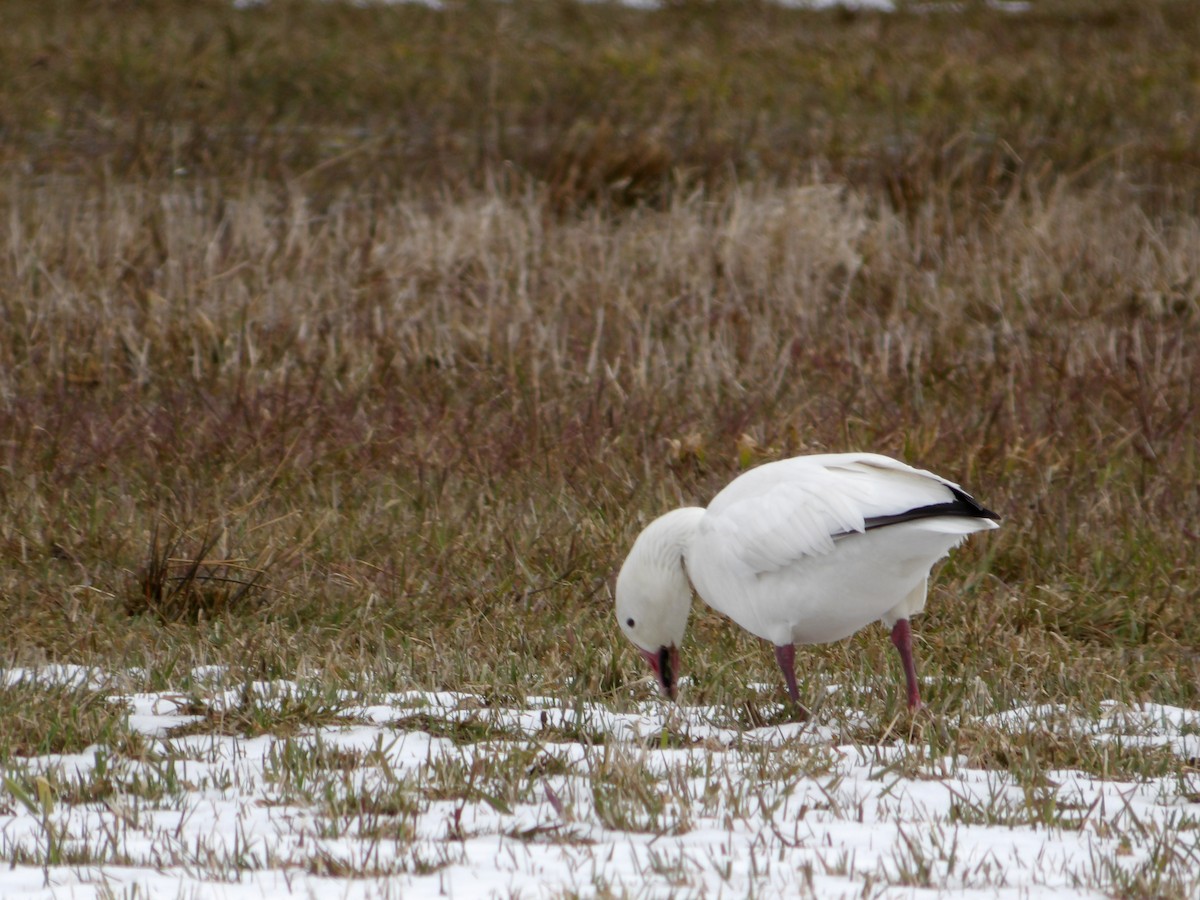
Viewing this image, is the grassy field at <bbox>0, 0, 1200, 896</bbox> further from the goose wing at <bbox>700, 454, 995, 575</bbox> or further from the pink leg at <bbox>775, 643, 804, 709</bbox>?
the goose wing at <bbox>700, 454, 995, 575</bbox>

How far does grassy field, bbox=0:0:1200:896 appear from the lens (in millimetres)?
4637

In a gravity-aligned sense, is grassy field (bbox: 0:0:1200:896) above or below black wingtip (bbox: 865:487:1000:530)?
below

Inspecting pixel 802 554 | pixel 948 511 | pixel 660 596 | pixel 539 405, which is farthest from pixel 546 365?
pixel 948 511

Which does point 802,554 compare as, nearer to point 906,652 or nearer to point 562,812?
point 906,652

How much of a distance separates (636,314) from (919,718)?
4.07 m

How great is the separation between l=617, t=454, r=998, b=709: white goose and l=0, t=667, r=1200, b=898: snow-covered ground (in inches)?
11.7

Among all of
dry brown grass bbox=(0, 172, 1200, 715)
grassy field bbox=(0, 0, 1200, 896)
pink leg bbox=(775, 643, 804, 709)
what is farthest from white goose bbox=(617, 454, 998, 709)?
dry brown grass bbox=(0, 172, 1200, 715)

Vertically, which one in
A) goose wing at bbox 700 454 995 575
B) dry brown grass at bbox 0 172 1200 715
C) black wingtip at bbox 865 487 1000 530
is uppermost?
black wingtip at bbox 865 487 1000 530

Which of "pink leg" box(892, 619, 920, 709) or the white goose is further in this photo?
"pink leg" box(892, 619, 920, 709)

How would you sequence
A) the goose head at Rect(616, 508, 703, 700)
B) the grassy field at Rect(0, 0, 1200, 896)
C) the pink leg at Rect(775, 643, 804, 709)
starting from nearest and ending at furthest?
the pink leg at Rect(775, 643, 804, 709), the goose head at Rect(616, 508, 703, 700), the grassy field at Rect(0, 0, 1200, 896)

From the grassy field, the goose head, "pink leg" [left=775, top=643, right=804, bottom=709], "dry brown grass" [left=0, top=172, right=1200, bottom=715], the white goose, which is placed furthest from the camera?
"dry brown grass" [left=0, top=172, right=1200, bottom=715]

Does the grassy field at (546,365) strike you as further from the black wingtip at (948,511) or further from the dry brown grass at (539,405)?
the black wingtip at (948,511)

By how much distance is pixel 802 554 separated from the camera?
12.5 feet

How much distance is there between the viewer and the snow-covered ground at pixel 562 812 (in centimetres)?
288
